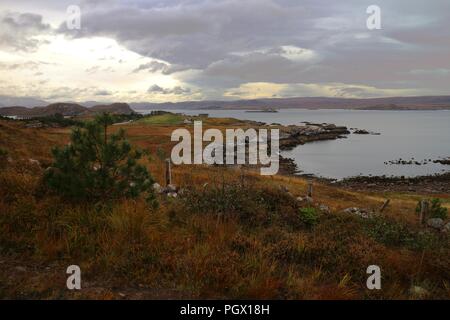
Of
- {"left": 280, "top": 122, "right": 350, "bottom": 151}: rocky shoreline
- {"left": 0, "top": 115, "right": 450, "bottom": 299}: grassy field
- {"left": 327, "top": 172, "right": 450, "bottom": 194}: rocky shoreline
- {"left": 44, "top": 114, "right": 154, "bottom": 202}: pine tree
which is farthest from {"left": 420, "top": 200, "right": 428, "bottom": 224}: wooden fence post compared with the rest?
{"left": 280, "top": 122, "right": 350, "bottom": 151}: rocky shoreline

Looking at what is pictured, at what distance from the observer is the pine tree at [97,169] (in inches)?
309

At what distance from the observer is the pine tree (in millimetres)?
7844

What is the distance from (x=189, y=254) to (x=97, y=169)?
3578 millimetres

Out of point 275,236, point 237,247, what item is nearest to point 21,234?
point 237,247

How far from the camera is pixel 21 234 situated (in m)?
6.75

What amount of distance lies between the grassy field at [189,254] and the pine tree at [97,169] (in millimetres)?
325

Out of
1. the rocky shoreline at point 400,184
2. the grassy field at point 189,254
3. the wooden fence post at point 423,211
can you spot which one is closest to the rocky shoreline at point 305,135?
the rocky shoreline at point 400,184

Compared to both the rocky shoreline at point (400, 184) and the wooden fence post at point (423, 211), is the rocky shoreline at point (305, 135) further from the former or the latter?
the wooden fence post at point (423, 211)

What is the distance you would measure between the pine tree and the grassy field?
325mm

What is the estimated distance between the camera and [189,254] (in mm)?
6117

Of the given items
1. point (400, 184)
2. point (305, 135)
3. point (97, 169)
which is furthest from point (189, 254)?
point (305, 135)

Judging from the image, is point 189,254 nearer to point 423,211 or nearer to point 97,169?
point 97,169

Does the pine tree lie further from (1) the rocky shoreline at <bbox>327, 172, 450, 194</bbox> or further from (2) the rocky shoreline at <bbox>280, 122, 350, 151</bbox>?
(2) the rocky shoreline at <bbox>280, 122, 350, 151</bbox>
